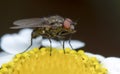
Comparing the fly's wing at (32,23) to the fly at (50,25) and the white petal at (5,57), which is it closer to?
the fly at (50,25)

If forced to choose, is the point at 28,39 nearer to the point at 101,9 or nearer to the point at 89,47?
the point at 89,47

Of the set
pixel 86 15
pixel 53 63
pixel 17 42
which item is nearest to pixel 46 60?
pixel 53 63

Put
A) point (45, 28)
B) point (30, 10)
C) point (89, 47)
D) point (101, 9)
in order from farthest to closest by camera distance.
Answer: point (101, 9) < point (30, 10) < point (89, 47) < point (45, 28)

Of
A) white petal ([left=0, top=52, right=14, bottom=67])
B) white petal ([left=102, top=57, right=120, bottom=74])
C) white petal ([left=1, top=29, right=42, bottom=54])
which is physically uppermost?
white petal ([left=1, top=29, right=42, bottom=54])

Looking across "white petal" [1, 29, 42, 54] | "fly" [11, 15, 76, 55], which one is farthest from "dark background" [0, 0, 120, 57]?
"fly" [11, 15, 76, 55]

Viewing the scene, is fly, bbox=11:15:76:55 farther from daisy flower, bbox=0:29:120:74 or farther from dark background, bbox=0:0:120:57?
dark background, bbox=0:0:120:57

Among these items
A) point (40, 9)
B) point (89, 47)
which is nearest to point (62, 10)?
point (40, 9)
